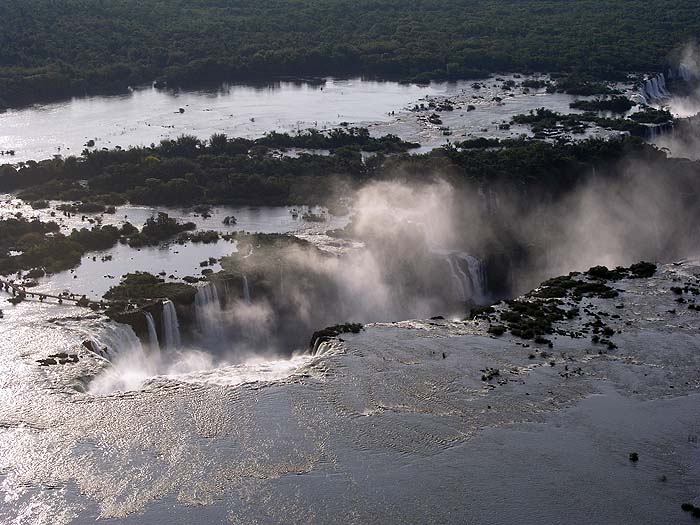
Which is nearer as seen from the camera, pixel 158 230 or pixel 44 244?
pixel 44 244

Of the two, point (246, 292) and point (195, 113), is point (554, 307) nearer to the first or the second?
point (246, 292)

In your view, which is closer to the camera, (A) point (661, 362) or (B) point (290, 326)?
(A) point (661, 362)

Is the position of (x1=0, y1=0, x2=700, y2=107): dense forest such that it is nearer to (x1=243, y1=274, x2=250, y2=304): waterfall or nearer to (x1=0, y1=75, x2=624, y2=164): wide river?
(x1=0, y1=75, x2=624, y2=164): wide river

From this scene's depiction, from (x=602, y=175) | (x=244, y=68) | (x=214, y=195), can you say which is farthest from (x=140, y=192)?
(x=244, y=68)

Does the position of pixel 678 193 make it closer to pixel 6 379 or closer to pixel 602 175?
pixel 602 175

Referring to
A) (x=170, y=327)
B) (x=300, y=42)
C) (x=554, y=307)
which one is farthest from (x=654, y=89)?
(x=170, y=327)

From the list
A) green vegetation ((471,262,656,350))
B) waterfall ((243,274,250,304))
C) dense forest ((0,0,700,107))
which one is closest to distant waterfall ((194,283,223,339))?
waterfall ((243,274,250,304))
